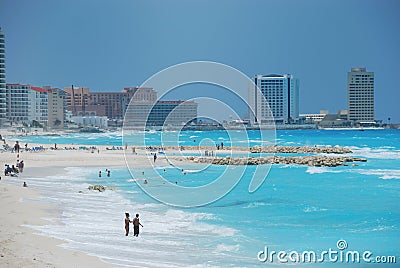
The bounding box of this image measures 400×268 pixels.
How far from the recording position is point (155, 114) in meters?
150

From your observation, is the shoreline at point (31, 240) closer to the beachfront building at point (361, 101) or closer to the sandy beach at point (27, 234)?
the sandy beach at point (27, 234)

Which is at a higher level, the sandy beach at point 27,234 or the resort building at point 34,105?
the resort building at point 34,105

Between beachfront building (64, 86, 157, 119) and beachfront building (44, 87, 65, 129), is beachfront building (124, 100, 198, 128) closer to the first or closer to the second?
beachfront building (64, 86, 157, 119)

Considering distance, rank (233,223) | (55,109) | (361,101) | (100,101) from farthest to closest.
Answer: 1. (361,101)
2. (100,101)
3. (55,109)
4. (233,223)

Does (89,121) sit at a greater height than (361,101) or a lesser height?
lesser

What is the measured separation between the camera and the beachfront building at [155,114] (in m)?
141

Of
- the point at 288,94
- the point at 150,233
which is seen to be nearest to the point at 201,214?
the point at 150,233

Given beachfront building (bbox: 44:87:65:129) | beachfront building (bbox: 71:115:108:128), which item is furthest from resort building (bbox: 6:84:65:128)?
beachfront building (bbox: 71:115:108:128)

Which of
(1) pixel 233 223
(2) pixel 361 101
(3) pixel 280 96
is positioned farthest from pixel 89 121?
(1) pixel 233 223

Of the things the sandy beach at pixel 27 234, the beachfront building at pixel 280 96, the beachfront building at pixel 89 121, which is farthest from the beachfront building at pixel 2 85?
the beachfront building at pixel 280 96

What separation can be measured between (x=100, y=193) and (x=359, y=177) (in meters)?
16.4

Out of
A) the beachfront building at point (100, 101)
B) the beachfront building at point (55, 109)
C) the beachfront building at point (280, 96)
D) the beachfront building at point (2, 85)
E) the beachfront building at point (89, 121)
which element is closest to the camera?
the beachfront building at point (2, 85)

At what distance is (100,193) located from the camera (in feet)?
70.9

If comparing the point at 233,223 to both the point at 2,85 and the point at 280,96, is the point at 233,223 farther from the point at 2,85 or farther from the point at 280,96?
the point at 280,96
